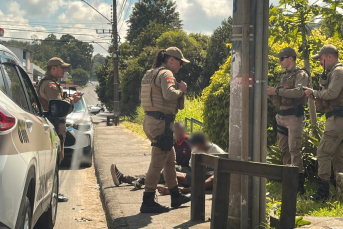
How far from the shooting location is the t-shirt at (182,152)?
7255 mm

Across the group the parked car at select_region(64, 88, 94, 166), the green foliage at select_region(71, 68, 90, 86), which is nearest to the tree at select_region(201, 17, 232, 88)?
the parked car at select_region(64, 88, 94, 166)

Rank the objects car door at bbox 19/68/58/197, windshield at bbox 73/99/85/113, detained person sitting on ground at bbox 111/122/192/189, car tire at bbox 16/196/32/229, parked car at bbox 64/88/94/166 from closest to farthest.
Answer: car tire at bbox 16/196/32/229
car door at bbox 19/68/58/197
detained person sitting on ground at bbox 111/122/192/189
parked car at bbox 64/88/94/166
windshield at bbox 73/99/85/113

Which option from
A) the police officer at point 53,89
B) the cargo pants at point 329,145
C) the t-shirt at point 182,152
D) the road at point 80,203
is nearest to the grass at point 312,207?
the cargo pants at point 329,145

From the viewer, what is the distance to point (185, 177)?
22.5 feet

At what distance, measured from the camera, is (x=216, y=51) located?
31.2 m

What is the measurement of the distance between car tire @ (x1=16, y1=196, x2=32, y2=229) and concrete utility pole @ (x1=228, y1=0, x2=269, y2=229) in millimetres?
1791

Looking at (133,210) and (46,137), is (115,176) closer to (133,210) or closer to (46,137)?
(133,210)

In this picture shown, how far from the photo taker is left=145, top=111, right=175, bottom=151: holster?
5332mm

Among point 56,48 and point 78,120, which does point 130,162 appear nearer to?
point 78,120

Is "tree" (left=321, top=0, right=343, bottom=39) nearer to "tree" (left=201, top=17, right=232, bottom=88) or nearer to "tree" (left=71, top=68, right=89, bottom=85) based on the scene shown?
"tree" (left=201, top=17, right=232, bottom=88)

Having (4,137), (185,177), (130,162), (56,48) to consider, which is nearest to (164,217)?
(185,177)

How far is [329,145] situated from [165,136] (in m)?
1.89

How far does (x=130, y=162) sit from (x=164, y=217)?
507cm

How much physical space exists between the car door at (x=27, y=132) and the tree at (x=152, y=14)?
59.5 meters
